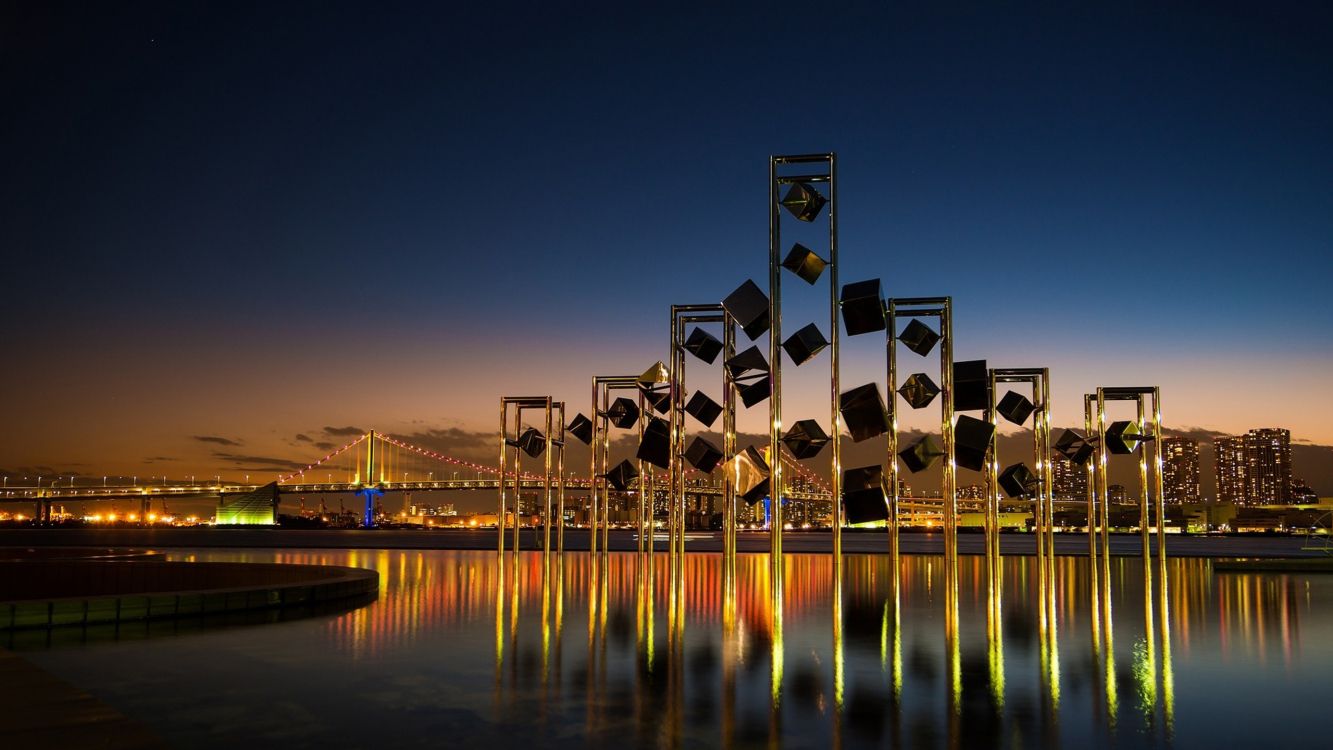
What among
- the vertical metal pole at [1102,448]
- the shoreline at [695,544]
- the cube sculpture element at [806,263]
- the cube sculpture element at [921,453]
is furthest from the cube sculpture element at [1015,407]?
the shoreline at [695,544]

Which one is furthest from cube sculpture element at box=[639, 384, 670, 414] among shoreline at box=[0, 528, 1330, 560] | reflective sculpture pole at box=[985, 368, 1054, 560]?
shoreline at box=[0, 528, 1330, 560]

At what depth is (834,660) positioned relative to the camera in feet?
25.1

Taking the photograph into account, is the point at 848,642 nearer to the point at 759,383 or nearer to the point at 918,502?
the point at 759,383

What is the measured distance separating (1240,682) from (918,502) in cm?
3962

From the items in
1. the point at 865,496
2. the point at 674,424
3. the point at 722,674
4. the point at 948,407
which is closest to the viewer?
the point at 722,674

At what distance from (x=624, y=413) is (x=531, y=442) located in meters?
2.84

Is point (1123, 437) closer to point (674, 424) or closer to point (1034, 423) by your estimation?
point (1034, 423)

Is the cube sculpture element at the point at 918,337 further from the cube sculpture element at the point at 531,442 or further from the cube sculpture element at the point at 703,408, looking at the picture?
the cube sculpture element at the point at 531,442

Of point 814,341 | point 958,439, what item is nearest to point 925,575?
point 958,439

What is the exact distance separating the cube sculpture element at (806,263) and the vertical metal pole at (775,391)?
146 millimetres

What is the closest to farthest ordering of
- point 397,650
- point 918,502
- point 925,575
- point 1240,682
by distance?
point 1240,682, point 397,650, point 925,575, point 918,502

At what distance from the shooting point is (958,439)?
477 inches

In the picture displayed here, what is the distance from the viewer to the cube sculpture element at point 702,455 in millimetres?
14445

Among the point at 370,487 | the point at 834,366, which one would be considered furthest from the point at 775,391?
the point at 370,487
